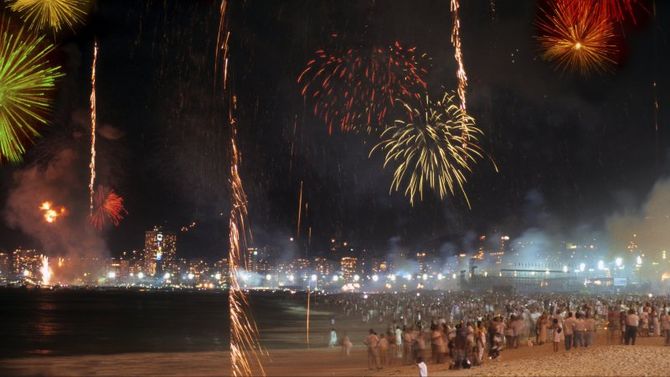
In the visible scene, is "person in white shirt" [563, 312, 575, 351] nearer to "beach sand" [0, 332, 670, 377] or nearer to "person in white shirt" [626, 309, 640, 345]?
"beach sand" [0, 332, 670, 377]

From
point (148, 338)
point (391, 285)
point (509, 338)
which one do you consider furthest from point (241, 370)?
point (391, 285)

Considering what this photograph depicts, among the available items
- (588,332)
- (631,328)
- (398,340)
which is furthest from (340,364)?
(631,328)

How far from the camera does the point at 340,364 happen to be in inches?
917

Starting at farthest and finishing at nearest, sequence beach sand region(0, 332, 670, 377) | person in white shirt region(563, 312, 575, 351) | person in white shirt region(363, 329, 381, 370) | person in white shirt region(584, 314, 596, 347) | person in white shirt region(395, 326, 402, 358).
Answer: person in white shirt region(395, 326, 402, 358), person in white shirt region(363, 329, 381, 370), person in white shirt region(584, 314, 596, 347), person in white shirt region(563, 312, 575, 351), beach sand region(0, 332, 670, 377)

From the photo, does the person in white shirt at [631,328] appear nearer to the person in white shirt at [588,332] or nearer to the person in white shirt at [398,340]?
the person in white shirt at [588,332]

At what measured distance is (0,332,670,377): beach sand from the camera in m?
16.0

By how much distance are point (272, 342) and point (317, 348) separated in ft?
19.9

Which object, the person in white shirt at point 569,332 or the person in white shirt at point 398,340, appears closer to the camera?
the person in white shirt at point 569,332

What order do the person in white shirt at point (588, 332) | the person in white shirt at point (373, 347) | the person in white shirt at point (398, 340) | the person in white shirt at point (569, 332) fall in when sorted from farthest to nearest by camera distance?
the person in white shirt at point (398, 340) → the person in white shirt at point (373, 347) → the person in white shirt at point (588, 332) → the person in white shirt at point (569, 332)

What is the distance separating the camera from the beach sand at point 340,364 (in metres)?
16.0

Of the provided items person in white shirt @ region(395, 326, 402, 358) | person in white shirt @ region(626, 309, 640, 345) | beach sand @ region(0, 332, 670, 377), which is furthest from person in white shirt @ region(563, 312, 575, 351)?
person in white shirt @ region(395, 326, 402, 358)

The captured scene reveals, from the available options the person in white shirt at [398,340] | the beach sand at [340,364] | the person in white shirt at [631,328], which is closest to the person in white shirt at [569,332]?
the beach sand at [340,364]

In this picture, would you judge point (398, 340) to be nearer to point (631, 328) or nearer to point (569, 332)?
point (569, 332)

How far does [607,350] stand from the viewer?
17844mm
